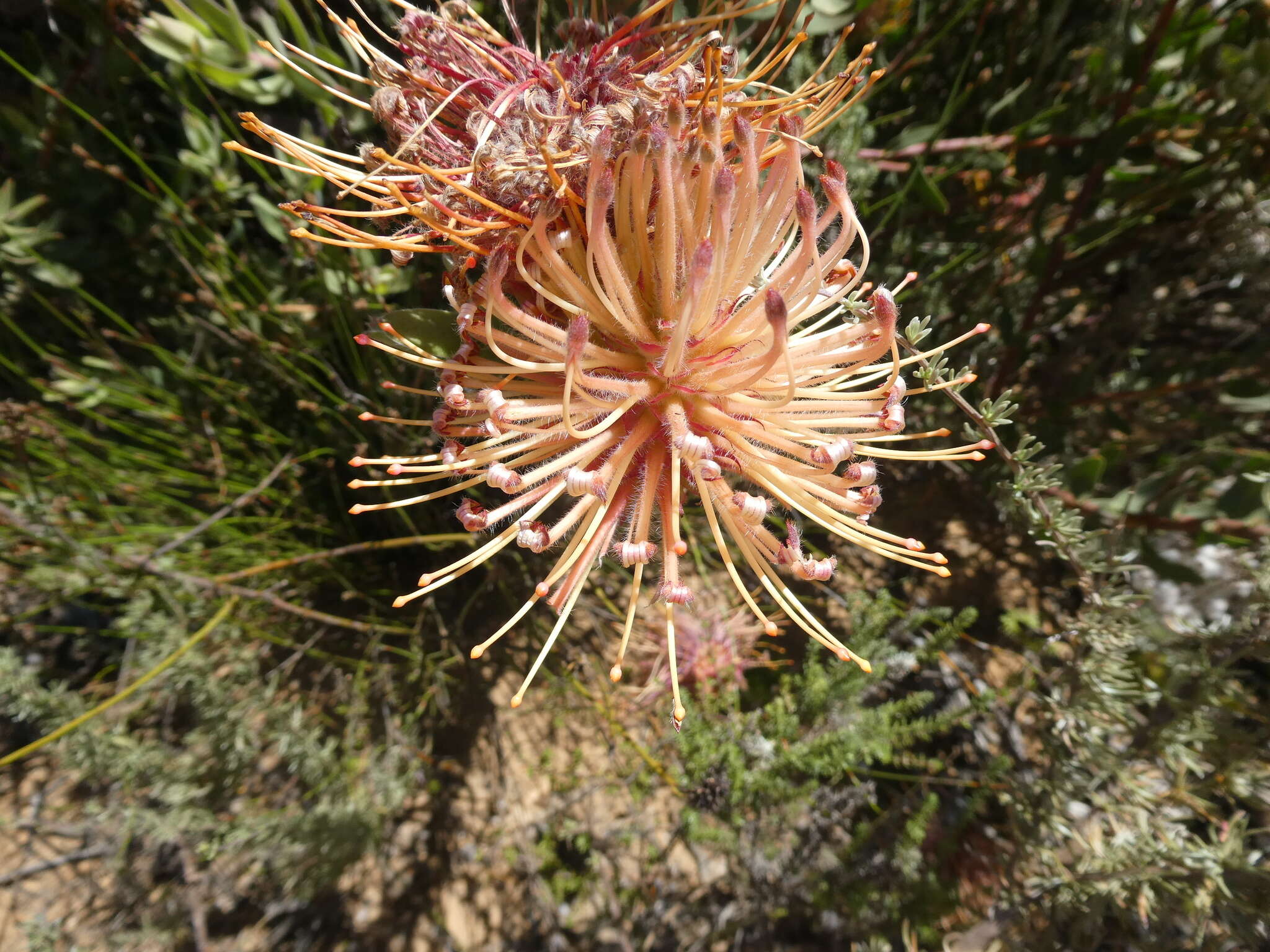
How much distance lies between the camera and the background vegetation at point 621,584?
0.99 m

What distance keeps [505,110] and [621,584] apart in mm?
1000

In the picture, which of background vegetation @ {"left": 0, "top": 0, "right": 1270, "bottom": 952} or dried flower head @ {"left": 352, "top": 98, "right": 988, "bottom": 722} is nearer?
dried flower head @ {"left": 352, "top": 98, "right": 988, "bottom": 722}

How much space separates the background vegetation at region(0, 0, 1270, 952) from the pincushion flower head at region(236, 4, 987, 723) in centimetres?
37

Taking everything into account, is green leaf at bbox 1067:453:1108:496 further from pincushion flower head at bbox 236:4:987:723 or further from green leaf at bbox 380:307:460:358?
green leaf at bbox 380:307:460:358

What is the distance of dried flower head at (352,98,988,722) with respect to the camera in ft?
1.77

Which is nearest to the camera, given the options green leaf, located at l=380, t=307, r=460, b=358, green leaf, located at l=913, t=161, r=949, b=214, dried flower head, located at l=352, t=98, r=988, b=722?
dried flower head, located at l=352, t=98, r=988, b=722

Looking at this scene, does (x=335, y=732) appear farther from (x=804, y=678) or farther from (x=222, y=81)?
(x=222, y=81)

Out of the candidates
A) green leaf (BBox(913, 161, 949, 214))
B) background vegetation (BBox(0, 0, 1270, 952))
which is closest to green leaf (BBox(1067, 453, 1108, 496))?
background vegetation (BBox(0, 0, 1270, 952))

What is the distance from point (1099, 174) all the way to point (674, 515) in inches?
39.2

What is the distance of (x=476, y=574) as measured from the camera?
4.77ft

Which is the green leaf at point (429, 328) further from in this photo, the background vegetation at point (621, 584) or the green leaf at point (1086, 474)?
the green leaf at point (1086, 474)

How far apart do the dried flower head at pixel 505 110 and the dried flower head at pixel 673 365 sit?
2 centimetres

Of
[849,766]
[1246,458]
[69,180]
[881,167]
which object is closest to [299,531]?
[69,180]

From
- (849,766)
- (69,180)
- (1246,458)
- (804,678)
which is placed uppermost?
(69,180)
